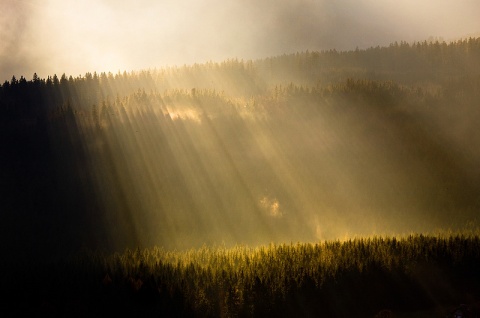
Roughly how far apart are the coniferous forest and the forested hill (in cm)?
17

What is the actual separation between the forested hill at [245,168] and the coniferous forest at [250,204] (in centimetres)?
17

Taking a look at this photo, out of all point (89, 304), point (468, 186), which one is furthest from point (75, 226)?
point (468, 186)

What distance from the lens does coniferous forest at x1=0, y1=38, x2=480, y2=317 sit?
75.6ft

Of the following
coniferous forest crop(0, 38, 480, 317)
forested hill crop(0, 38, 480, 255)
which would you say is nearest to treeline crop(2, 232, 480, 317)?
coniferous forest crop(0, 38, 480, 317)

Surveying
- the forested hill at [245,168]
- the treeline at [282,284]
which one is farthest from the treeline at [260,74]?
the treeline at [282,284]

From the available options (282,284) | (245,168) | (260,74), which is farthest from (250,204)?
(260,74)

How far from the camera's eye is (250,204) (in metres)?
46.7

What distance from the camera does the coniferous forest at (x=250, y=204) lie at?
23031 mm

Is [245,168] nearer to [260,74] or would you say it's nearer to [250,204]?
[250,204]

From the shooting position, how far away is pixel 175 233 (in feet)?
141

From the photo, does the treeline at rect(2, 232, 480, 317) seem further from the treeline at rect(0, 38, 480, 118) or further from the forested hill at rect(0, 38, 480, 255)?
the treeline at rect(0, 38, 480, 118)

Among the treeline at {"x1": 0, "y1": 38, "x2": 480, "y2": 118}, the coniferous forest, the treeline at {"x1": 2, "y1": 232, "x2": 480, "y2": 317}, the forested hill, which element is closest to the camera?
the treeline at {"x1": 2, "y1": 232, "x2": 480, "y2": 317}

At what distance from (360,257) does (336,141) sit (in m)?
30.6

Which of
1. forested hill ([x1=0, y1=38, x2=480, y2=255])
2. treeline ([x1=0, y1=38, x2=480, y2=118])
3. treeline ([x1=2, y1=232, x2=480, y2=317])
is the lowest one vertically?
treeline ([x1=2, y1=232, x2=480, y2=317])
